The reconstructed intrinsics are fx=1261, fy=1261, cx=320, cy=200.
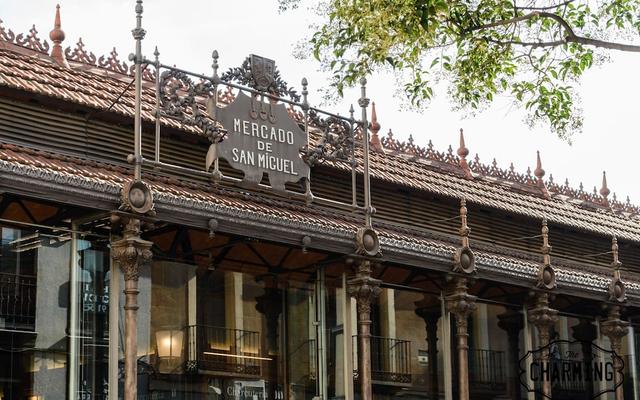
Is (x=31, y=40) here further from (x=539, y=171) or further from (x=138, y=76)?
(x=539, y=171)

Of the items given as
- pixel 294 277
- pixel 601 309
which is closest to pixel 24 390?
pixel 294 277

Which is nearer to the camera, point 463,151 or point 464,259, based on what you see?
point 464,259

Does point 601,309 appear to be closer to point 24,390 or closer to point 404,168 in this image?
point 404,168

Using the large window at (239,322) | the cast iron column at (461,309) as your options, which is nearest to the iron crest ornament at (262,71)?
the large window at (239,322)

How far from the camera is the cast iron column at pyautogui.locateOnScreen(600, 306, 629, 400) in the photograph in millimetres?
28922

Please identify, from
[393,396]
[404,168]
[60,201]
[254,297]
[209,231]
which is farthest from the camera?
[404,168]

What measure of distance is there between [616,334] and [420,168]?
5.92 meters

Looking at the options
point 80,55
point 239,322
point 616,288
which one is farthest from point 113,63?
point 616,288

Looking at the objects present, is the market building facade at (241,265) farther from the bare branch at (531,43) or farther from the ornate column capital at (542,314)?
the bare branch at (531,43)

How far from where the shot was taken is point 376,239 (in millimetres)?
22891

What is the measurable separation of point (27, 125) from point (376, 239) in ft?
21.3

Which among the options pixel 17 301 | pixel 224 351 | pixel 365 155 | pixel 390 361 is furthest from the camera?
pixel 390 361

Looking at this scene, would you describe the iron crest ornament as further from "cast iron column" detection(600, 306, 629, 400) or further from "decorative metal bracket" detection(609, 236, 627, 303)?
"cast iron column" detection(600, 306, 629, 400)

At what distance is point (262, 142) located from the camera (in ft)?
73.9
